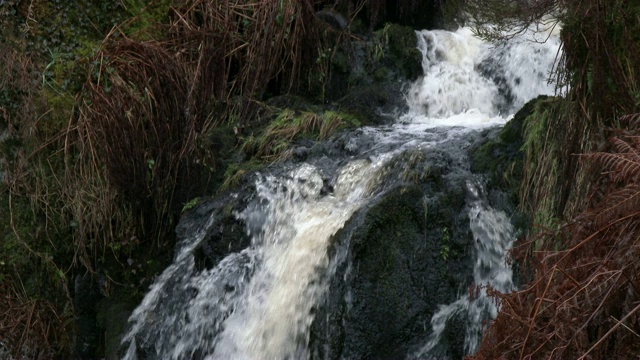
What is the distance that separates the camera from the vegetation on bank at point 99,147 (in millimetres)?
5996

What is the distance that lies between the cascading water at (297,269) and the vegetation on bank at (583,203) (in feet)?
1.70

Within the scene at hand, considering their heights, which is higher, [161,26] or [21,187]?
[161,26]

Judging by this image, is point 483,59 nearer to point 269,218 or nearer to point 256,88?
point 256,88

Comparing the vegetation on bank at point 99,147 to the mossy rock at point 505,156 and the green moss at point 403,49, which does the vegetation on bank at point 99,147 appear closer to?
the green moss at point 403,49

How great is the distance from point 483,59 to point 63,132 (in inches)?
163

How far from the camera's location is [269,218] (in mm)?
5375

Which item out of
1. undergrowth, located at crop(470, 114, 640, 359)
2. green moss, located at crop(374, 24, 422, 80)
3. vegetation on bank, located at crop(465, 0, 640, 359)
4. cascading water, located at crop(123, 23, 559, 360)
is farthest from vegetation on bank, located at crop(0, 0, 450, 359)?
undergrowth, located at crop(470, 114, 640, 359)

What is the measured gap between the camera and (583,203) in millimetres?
4059

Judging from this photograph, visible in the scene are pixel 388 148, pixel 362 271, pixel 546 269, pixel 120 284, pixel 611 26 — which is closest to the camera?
pixel 546 269

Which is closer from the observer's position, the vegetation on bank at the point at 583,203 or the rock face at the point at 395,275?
the vegetation on bank at the point at 583,203

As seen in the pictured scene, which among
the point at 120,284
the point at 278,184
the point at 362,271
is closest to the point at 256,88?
the point at 278,184

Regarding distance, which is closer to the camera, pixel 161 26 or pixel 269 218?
pixel 269 218

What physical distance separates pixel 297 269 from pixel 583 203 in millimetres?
1737

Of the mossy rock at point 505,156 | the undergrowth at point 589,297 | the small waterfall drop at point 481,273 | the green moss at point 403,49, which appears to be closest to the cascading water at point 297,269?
the small waterfall drop at point 481,273
